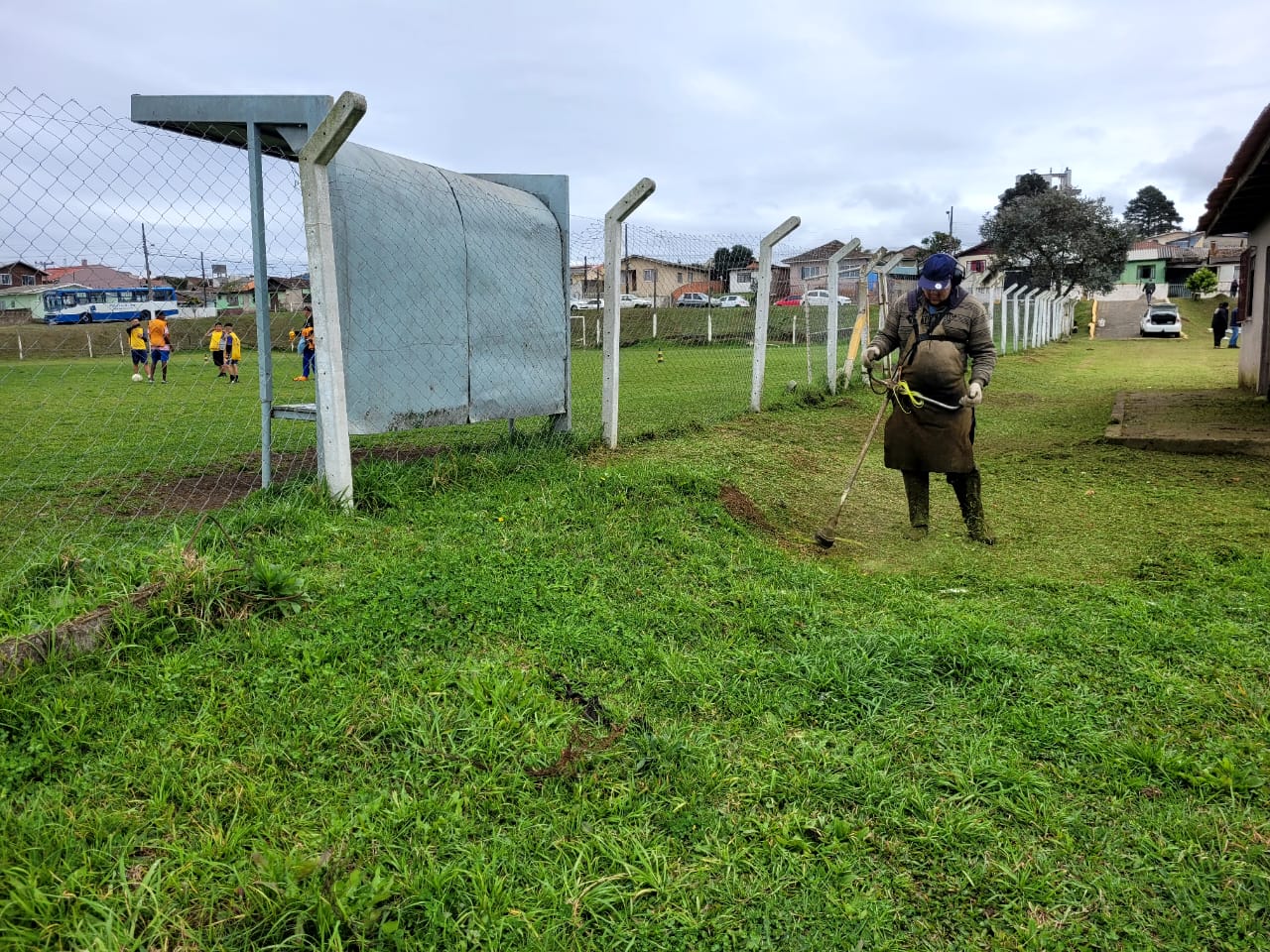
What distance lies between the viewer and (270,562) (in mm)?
3787

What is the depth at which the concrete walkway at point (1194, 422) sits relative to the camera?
26.0ft

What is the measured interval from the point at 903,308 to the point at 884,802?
145 inches

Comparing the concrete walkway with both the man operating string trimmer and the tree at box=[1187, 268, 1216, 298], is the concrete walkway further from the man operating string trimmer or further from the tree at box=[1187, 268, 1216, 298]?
the tree at box=[1187, 268, 1216, 298]

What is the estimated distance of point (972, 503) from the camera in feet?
18.1

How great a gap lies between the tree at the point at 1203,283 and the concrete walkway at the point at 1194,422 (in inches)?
2164

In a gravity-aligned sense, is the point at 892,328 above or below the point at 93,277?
below

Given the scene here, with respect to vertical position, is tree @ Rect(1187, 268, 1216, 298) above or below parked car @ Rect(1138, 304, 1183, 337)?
above

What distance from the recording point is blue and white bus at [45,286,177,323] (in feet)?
14.0

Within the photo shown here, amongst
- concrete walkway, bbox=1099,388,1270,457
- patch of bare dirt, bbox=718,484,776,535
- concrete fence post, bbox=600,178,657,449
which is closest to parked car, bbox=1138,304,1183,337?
concrete walkway, bbox=1099,388,1270,457

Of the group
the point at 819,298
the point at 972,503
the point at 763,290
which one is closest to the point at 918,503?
the point at 972,503

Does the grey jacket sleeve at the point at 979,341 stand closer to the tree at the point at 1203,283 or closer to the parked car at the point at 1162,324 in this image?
the parked car at the point at 1162,324

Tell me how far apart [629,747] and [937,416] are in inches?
132

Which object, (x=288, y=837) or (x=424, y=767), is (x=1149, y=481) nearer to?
(x=424, y=767)

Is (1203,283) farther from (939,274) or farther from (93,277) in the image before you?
(93,277)
